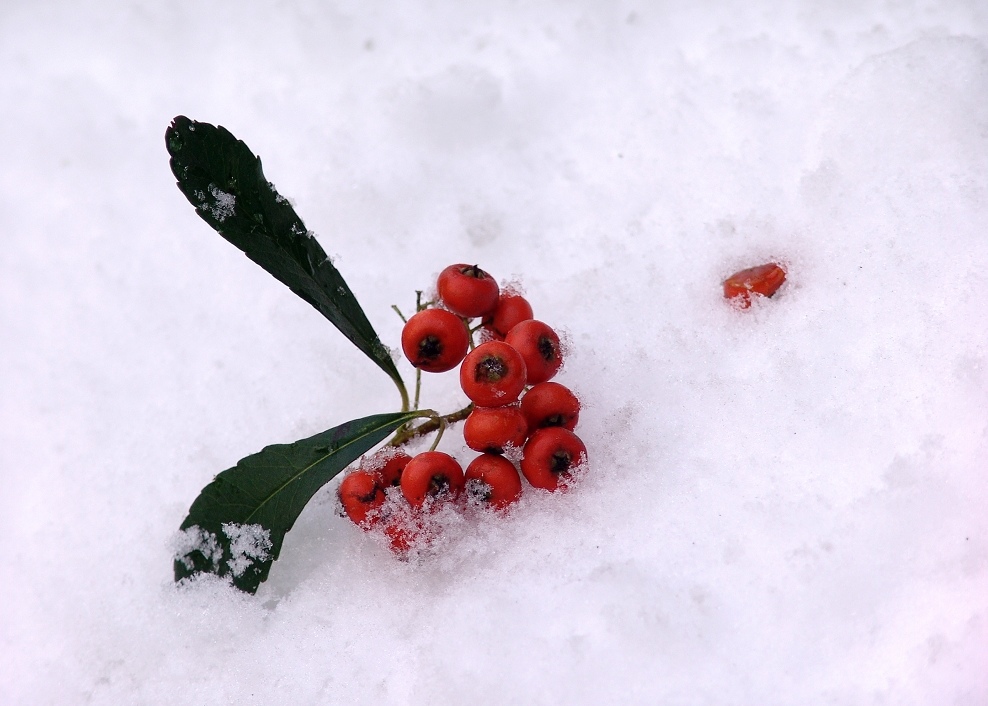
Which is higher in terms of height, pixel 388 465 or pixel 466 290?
pixel 466 290

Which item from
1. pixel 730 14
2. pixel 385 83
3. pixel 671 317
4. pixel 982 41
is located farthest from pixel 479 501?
pixel 982 41

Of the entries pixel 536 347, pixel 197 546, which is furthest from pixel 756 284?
pixel 197 546

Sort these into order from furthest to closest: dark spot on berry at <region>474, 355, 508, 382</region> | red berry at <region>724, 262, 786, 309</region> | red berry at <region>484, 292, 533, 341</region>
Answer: red berry at <region>724, 262, 786, 309</region> < red berry at <region>484, 292, 533, 341</region> < dark spot on berry at <region>474, 355, 508, 382</region>

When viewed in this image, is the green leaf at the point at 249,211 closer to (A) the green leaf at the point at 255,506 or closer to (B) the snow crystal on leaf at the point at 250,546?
(A) the green leaf at the point at 255,506

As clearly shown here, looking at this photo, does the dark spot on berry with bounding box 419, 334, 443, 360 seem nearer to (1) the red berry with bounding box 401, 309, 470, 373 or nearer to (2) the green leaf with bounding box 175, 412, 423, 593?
(1) the red berry with bounding box 401, 309, 470, 373

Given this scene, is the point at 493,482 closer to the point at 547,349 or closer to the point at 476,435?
the point at 476,435

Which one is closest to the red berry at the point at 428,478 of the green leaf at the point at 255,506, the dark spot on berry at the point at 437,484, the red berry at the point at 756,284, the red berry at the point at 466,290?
the dark spot on berry at the point at 437,484

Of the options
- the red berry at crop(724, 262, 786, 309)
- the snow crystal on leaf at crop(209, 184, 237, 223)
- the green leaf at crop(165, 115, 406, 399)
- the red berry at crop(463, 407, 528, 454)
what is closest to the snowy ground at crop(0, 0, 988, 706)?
the red berry at crop(724, 262, 786, 309)
